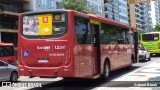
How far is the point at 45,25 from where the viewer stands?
40.8 ft

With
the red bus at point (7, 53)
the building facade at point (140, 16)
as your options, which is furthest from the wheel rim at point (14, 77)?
the building facade at point (140, 16)

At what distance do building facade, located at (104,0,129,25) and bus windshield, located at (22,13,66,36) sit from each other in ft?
289

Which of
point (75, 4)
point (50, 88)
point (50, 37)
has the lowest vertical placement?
point (50, 88)

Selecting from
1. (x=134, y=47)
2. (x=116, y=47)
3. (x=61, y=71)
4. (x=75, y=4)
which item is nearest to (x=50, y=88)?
(x=61, y=71)

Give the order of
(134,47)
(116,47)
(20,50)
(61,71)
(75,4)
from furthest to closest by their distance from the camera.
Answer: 1. (75,4)
2. (134,47)
3. (116,47)
4. (20,50)
5. (61,71)

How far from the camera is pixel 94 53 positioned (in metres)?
14.3

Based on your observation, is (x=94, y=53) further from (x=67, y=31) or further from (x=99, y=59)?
(x=67, y=31)

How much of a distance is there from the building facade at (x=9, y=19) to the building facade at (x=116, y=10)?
5025 centimetres

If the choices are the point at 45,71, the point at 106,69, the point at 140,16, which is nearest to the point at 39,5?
the point at 106,69

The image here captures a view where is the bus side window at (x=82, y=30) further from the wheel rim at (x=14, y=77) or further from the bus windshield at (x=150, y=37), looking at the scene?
the bus windshield at (x=150, y=37)

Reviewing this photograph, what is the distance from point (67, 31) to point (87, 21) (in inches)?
64.7

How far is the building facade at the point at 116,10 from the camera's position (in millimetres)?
102338

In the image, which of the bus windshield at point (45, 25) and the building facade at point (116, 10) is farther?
the building facade at point (116, 10)

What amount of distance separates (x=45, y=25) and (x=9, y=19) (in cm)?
4068
